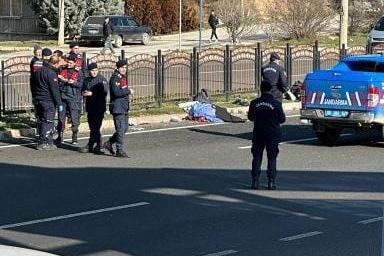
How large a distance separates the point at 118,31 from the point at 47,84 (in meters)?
30.2

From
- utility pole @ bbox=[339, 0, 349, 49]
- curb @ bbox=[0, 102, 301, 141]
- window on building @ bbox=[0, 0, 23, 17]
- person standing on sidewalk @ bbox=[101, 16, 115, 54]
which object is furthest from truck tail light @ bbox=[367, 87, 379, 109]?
window on building @ bbox=[0, 0, 23, 17]

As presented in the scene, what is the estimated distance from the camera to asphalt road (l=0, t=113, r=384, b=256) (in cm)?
906

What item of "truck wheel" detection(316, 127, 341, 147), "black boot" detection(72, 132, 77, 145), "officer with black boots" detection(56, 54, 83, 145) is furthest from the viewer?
"truck wheel" detection(316, 127, 341, 147)

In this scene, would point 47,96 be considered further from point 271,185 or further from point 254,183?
point 271,185

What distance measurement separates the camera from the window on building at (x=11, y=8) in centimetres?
5525

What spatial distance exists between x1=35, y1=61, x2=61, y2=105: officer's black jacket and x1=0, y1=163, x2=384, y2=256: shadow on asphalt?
6.74 feet

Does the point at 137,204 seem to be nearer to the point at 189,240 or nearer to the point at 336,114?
the point at 189,240

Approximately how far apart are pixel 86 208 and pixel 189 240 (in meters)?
2.19

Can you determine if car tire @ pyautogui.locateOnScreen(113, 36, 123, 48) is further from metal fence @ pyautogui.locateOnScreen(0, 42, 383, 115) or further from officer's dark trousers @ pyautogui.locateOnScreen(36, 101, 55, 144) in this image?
officer's dark trousers @ pyautogui.locateOnScreen(36, 101, 55, 144)

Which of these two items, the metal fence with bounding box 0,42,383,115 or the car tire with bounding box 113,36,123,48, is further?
the car tire with bounding box 113,36,123,48

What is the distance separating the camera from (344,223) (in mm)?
10055

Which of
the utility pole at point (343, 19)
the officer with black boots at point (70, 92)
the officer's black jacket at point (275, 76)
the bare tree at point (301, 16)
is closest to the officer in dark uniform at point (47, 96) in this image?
the officer with black boots at point (70, 92)

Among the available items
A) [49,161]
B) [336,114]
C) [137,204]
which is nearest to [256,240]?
[137,204]

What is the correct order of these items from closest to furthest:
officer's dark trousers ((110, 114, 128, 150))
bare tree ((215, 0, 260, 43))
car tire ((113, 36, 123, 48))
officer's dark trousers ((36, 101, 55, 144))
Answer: officer's dark trousers ((110, 114, 128, 150)), officer's dark trousers ((36, 101, 55, 144)), car tire ((113, 36, 123, 48)), bare tree ((215, 0, 260, 43))
